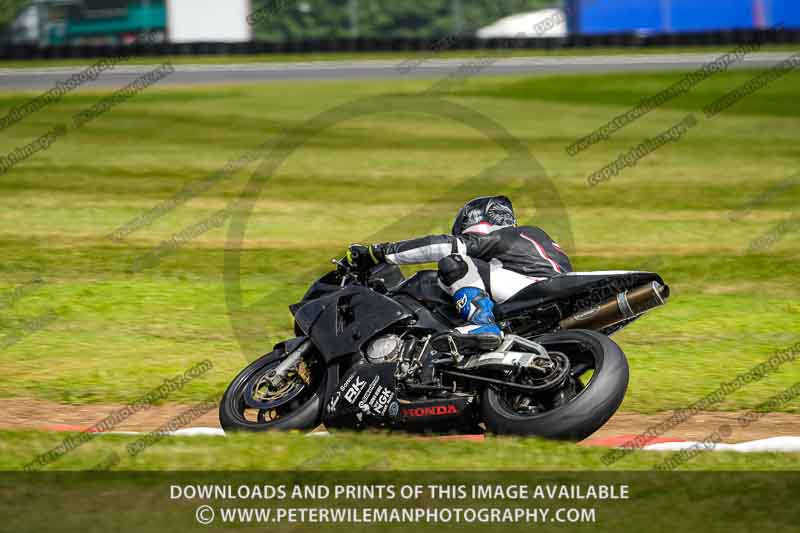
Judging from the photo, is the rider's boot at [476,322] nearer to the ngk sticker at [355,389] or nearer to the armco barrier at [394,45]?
the ngk sticker at [355,389]

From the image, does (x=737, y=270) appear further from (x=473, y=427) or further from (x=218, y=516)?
(x=218, y=516)

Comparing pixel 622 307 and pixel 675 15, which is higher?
pixel 675 15

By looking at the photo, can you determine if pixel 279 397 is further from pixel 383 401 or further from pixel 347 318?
pixel 383 401

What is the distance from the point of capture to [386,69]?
42.2 m

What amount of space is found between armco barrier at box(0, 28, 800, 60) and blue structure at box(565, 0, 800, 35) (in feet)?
17.3

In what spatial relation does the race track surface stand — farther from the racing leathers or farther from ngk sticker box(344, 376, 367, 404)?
ngk sticker box(344, 376, 367, 404)

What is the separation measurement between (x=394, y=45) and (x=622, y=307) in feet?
143

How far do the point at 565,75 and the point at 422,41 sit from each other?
37.9ft

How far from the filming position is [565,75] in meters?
39.6

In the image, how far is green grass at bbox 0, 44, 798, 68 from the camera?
46031 millimetres

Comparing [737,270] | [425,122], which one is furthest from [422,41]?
[737,270]

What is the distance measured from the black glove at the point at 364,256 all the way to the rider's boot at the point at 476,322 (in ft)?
2.31

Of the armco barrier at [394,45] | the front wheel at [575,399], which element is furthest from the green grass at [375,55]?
the front wheel at [575,399]

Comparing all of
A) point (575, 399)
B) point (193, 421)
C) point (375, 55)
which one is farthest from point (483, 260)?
point (375, 55)
